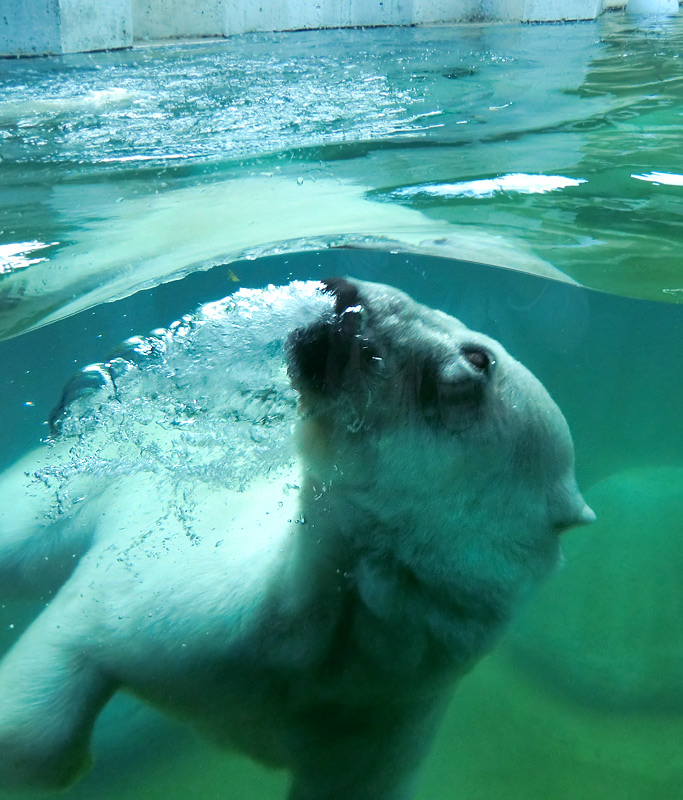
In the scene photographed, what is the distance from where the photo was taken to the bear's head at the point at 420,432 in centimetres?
166

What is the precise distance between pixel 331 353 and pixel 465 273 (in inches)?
64.2

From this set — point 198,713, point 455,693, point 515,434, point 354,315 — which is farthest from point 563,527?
point 198,713

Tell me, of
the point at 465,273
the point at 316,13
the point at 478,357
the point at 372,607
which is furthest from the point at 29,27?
the point at 372,607

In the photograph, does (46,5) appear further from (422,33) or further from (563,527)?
(563,527)

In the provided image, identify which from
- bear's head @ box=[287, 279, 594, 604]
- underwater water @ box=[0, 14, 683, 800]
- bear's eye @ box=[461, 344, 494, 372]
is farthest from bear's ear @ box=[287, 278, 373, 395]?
underwater water @ box=[0, 14, 683, 800]

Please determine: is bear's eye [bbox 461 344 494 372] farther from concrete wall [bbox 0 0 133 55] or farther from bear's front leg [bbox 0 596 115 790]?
concrete wall [bbox 0 0 133 55]

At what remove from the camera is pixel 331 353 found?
1.65 m

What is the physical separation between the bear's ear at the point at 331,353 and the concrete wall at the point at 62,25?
760 cm

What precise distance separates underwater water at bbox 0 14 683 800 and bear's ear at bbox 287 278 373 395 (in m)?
0.63

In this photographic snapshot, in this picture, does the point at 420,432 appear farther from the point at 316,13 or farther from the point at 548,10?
the point at 548,10

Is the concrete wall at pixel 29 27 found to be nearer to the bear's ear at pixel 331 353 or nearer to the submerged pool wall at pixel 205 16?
the submerged pool wall at pixel 205 16

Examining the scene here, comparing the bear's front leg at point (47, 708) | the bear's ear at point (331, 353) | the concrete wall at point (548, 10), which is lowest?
the bear's front leg at point (47, 708)

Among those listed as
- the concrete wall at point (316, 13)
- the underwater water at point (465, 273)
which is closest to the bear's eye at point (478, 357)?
the underwater water at point (465, 273)

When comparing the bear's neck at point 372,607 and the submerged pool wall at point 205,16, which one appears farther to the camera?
the submerged pool wall at point 205,16
